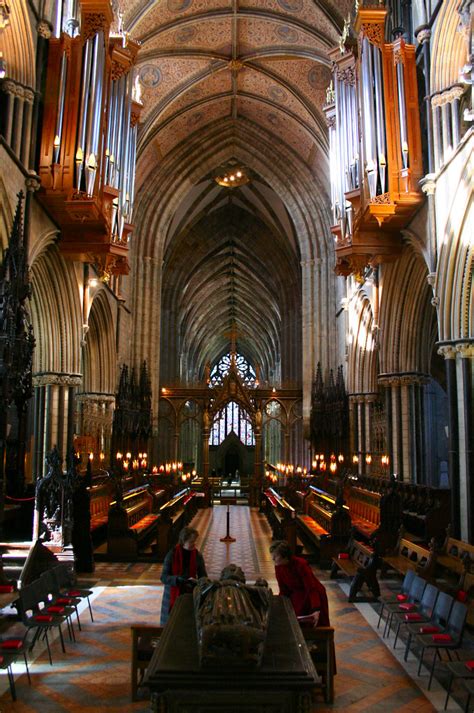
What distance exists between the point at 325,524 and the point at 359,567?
4094mm

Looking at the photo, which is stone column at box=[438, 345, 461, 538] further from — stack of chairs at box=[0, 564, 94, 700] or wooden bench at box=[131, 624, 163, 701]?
wooden bench at box=[131, 624, 163, 701]

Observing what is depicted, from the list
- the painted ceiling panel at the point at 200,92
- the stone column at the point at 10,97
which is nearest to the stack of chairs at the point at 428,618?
the stone column at the point at 10,97

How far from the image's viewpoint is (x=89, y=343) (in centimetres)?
2123

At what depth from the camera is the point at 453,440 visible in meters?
11.0

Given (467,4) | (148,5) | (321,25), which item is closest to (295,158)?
(321,25)

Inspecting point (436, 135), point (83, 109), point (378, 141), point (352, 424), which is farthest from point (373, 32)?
point (352, 424)

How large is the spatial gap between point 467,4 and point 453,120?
2.49 m

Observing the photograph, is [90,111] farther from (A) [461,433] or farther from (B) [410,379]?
(B) [410,379]

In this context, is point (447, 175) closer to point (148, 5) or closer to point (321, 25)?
point (321, 25)

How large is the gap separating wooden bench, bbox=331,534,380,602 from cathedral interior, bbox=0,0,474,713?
69 millimetres

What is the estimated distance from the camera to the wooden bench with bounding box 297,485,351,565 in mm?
10742

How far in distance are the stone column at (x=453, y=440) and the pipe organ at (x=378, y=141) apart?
3.15m

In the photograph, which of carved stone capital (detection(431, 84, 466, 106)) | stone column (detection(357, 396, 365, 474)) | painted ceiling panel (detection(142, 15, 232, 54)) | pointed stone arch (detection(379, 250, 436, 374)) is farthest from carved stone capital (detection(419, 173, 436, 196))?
painted ceiling panel (detection(142, 15, 232, 54))

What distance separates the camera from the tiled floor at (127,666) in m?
4.89
